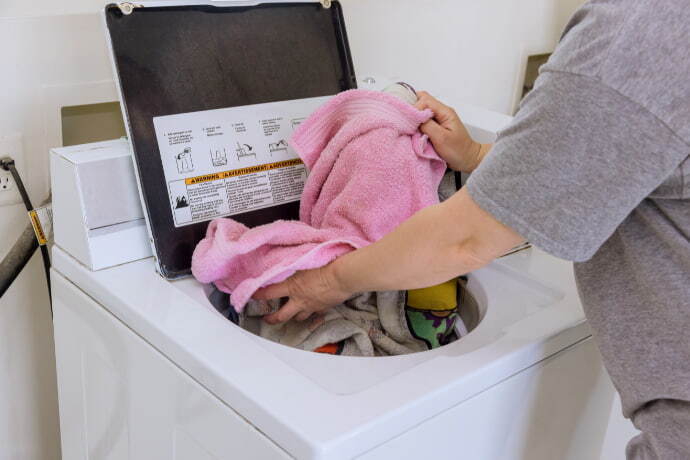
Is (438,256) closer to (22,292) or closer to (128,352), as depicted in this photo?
(128,352)

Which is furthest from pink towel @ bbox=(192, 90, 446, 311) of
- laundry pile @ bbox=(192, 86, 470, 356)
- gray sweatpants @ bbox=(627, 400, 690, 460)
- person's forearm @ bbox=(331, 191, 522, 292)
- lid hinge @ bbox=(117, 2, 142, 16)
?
gray sweatpants @ bbox=(627, 400, 690, 460)

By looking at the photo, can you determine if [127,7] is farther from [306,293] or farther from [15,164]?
[306,293]

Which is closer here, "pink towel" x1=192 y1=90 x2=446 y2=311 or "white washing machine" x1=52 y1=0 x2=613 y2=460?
"white washing machine" x1=52 y1=0 x2=613 y2=460

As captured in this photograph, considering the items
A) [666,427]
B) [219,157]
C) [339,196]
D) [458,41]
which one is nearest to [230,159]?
[219,157]

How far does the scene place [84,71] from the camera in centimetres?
120

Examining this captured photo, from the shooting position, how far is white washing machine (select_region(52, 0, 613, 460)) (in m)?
0.78

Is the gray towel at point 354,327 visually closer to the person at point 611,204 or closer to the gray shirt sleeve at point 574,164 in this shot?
the person at point 611,204

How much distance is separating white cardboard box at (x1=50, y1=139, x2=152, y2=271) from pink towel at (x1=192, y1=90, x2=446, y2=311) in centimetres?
11

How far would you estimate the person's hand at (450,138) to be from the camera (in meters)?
1.14

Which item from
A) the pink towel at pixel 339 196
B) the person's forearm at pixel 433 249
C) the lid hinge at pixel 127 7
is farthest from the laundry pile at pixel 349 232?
the lid hinge at pixel 127 7

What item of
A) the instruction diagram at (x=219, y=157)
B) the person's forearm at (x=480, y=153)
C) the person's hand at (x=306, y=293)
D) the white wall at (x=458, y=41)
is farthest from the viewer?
the white wall at (x=458, y=41)

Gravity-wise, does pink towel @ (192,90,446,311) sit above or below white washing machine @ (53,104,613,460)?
above

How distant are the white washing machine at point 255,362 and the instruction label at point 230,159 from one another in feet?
0.07

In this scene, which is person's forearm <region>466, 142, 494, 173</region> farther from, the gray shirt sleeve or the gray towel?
the gray shirt sleeve
